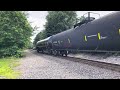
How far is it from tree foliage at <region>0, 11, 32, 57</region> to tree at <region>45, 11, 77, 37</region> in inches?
700

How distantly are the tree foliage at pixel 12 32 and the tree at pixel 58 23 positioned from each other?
17.8 metres

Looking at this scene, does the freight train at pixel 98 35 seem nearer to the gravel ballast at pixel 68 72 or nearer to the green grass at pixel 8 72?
the gravel ballast at pixel 68 72

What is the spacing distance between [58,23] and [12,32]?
2022 cm

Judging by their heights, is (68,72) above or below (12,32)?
below

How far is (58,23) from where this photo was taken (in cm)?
4419

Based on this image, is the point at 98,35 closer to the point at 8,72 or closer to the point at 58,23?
the point at 8,72

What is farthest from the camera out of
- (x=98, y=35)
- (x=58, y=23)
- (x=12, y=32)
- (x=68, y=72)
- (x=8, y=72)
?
(x=58, y=23)

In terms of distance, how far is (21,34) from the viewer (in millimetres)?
25547

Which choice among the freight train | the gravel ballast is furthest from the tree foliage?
the gravel ballast

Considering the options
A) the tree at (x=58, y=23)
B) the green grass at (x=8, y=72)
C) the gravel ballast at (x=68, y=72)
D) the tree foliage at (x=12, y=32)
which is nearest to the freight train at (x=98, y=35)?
the gravel ballast at (x=68, y=72)

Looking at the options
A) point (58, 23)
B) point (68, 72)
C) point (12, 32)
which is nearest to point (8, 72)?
point (68, 72)
